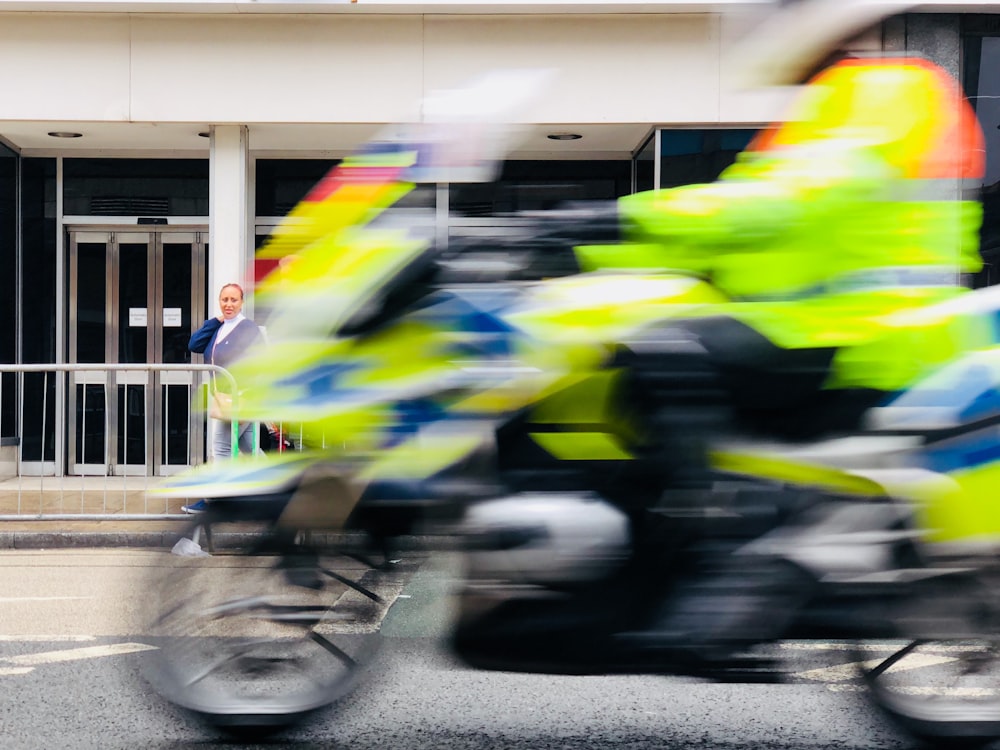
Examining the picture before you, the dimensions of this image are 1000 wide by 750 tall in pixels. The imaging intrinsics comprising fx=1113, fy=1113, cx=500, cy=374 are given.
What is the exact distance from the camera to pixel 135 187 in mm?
12000

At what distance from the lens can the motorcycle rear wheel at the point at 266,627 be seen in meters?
2.81

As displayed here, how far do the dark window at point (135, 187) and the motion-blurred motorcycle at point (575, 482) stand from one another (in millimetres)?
9696

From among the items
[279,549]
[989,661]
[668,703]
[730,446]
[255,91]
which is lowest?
[668,703]

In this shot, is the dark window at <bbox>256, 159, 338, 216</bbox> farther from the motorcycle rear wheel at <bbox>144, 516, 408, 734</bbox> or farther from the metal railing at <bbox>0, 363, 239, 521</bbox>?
the motorcycle rear wheel at <bbox>144, 516, 408, 734</bbox>

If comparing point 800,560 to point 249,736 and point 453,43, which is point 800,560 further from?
point 453,43

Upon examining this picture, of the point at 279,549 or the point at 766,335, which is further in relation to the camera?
the point at 279,549

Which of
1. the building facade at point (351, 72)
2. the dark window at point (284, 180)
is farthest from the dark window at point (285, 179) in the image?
the building facade at point (351, 72)

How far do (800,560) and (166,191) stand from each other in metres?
10.6

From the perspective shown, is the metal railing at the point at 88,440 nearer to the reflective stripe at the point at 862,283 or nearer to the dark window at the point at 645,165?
the dark window at the point at 645,165

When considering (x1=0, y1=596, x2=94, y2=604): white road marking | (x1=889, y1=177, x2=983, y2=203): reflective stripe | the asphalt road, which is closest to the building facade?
(x1=0, y1=596, x2=94, y2=604): white road marking

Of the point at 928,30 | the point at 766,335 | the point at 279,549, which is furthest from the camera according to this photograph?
the point at 928,30

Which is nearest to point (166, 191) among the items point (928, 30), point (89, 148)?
point (89, 148)

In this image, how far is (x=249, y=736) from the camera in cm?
292

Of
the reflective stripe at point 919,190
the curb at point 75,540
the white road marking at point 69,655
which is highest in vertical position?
the reflective stripe at point 919,190
